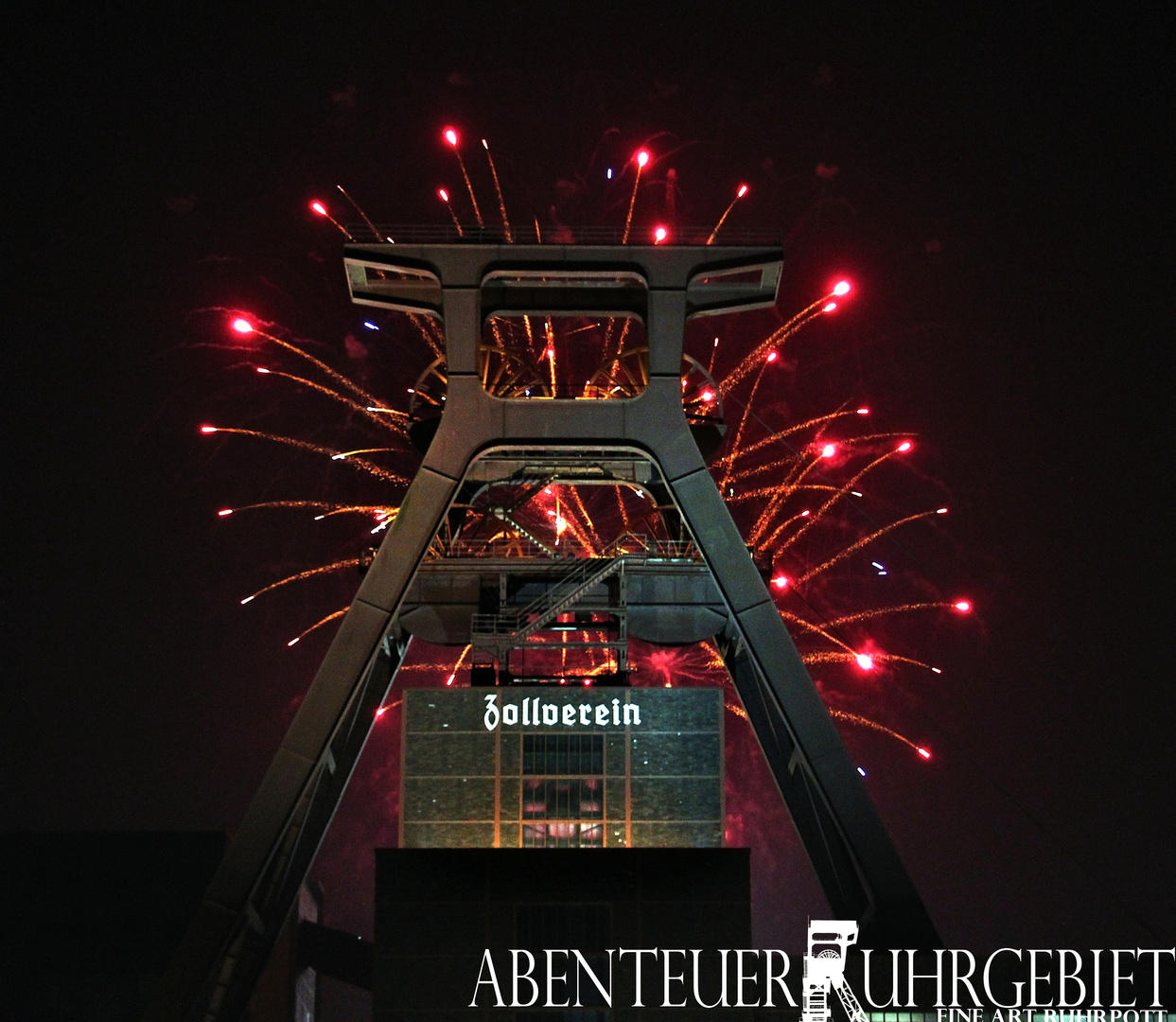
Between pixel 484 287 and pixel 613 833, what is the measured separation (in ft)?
40.1

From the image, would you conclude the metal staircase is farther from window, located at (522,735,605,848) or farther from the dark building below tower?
the dark building below tower

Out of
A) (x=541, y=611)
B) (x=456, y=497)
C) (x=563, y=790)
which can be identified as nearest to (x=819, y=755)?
(x=563, y=790)

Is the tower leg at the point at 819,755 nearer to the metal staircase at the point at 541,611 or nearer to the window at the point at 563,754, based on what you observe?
the window at the point at 563,754

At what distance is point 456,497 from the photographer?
32.7m

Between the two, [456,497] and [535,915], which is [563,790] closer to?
[535,915]

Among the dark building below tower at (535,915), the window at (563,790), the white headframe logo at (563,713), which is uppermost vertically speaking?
the white headframe logo at (563,713)

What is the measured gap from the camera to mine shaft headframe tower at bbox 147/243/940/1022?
98.3 ft

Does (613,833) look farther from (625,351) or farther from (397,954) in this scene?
(625,351)

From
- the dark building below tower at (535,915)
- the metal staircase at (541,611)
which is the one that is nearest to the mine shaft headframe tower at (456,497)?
the dark building below tower at (535,915)

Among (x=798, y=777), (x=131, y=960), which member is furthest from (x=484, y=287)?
(x=131, y=960)

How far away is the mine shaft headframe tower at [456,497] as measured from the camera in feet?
98.3

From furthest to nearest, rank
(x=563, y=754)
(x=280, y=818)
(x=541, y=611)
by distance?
(x=541, y=611)
(x=563, y=754)
(x=280, y=818)

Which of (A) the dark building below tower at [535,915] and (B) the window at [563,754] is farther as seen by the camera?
(B) the window at [563,754]

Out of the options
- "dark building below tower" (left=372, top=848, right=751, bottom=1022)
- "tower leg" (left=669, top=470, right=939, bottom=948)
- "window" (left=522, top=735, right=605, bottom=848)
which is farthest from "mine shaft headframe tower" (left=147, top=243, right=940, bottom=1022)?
"window" (left=522, top=735, right=605, bottom=848)
